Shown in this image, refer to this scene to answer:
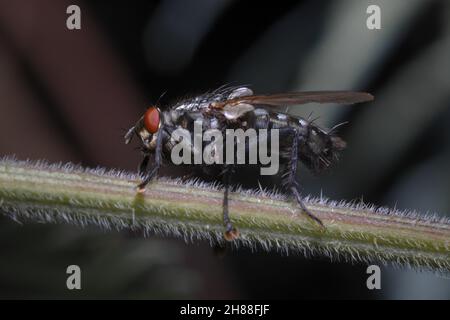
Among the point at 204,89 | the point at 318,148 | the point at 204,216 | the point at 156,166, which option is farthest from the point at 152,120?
the point at 204,89

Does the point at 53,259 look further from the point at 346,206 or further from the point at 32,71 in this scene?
the point at 32,71

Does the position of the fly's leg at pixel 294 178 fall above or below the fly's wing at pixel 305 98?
A: below

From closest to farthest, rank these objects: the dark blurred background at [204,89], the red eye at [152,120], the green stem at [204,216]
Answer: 1. the green stem at [204,216]
2. the red eye at [152,120]
3. the dark blurred background at [204,89]

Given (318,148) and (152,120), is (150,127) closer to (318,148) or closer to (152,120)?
(152,120)

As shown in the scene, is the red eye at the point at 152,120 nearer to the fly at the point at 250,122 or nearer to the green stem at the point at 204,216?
the fly at the point at 250,122

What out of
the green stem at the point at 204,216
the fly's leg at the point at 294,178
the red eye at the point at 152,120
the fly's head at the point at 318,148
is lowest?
the green stem at the point at 204,216

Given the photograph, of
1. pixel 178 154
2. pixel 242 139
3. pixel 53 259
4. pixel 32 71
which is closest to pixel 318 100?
pixel 242 139

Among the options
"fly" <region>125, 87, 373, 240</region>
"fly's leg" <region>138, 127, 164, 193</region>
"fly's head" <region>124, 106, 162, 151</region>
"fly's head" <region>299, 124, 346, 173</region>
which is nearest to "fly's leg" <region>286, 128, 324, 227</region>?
"fly" <region>125, 87, 373, 240</region>

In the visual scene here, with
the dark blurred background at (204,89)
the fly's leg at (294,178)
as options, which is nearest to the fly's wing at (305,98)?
the fly's leg at (294,178)
